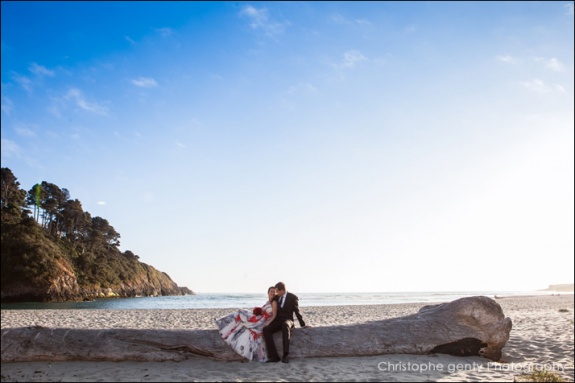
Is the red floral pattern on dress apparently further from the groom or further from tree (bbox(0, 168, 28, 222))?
tree (bbox(0, 168, 28, 222))

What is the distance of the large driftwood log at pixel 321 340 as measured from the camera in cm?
856

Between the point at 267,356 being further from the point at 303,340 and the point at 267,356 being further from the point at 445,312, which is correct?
the point at 445,312

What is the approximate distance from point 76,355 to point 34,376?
49.5 inches

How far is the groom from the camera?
28.9 feet

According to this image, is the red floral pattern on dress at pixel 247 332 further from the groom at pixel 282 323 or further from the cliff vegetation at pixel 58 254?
the cliff vegetation at pixel 58 254

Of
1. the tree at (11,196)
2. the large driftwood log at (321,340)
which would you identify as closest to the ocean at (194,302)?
the tree at (11,196)

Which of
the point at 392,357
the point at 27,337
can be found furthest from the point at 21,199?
the point at 392,357

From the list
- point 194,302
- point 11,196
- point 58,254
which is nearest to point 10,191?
point 11,196

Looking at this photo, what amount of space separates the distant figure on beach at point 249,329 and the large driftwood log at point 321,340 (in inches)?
8.3

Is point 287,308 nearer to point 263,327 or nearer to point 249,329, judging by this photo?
point 263,327

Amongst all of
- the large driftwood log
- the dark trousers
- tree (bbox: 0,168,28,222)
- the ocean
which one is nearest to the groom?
the dark trousers

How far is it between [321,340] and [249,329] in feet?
6.01

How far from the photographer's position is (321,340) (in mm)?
9477

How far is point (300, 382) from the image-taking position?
6.81 metres
